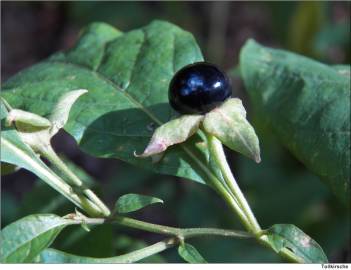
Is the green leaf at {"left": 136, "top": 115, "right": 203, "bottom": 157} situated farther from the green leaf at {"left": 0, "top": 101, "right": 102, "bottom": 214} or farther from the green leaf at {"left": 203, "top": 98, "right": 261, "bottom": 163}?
the green leaf at {"left": 0, "top": 101, "right": 102, "bottom": 214}

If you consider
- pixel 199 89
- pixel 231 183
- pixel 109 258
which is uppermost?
pixel 199 89

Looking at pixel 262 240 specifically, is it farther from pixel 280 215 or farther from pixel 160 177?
pixel 160 177

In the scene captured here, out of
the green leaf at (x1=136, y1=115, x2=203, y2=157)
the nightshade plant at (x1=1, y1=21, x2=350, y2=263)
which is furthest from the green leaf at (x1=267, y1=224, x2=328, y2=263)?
the green leaf at (x1=136, y1=115, x2=203, y2=157)

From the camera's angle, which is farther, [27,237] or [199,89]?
[199,89]

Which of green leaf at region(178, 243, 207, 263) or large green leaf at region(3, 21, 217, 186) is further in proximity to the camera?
large green leaf at region(3, 21, 217, 186)

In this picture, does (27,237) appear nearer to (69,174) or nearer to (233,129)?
(69,174)

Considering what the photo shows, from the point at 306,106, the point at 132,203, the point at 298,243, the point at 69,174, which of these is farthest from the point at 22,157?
the point at 306,106

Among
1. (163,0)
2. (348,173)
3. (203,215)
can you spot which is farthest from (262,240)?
(163,0)
